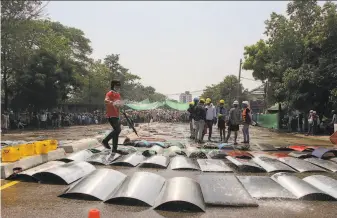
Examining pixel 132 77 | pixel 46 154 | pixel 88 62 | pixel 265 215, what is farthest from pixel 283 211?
pixel 132 77

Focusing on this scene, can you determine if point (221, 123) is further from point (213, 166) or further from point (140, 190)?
point (140, 190)

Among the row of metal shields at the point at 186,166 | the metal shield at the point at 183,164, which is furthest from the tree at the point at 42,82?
the metal shield at the point at 183,164

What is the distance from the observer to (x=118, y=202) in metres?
4.75

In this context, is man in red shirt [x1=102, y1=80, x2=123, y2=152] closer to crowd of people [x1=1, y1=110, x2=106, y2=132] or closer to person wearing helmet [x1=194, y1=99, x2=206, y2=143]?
person wearing helmet [x1=194, y1=99, x2=206, y2=143]

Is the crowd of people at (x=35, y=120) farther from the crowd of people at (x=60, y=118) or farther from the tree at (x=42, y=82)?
the tree at (x=42, y=82)

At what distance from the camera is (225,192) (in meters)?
5.10

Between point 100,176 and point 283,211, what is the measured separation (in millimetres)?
2636

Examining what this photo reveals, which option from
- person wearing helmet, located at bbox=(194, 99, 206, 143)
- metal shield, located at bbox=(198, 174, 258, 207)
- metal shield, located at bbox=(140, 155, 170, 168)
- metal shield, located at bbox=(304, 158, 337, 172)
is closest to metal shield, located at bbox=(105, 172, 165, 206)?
metal shield, located at bbox=(198, 174, 258, 207)

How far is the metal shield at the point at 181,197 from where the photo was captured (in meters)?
4.50

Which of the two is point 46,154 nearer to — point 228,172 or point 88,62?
point 228,172

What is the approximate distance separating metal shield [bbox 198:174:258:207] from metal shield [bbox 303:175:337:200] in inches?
45.8

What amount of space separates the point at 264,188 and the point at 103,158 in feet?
12.1

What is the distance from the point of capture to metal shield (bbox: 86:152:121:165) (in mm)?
7518

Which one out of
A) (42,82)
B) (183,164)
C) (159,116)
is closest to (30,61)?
(42,82)
